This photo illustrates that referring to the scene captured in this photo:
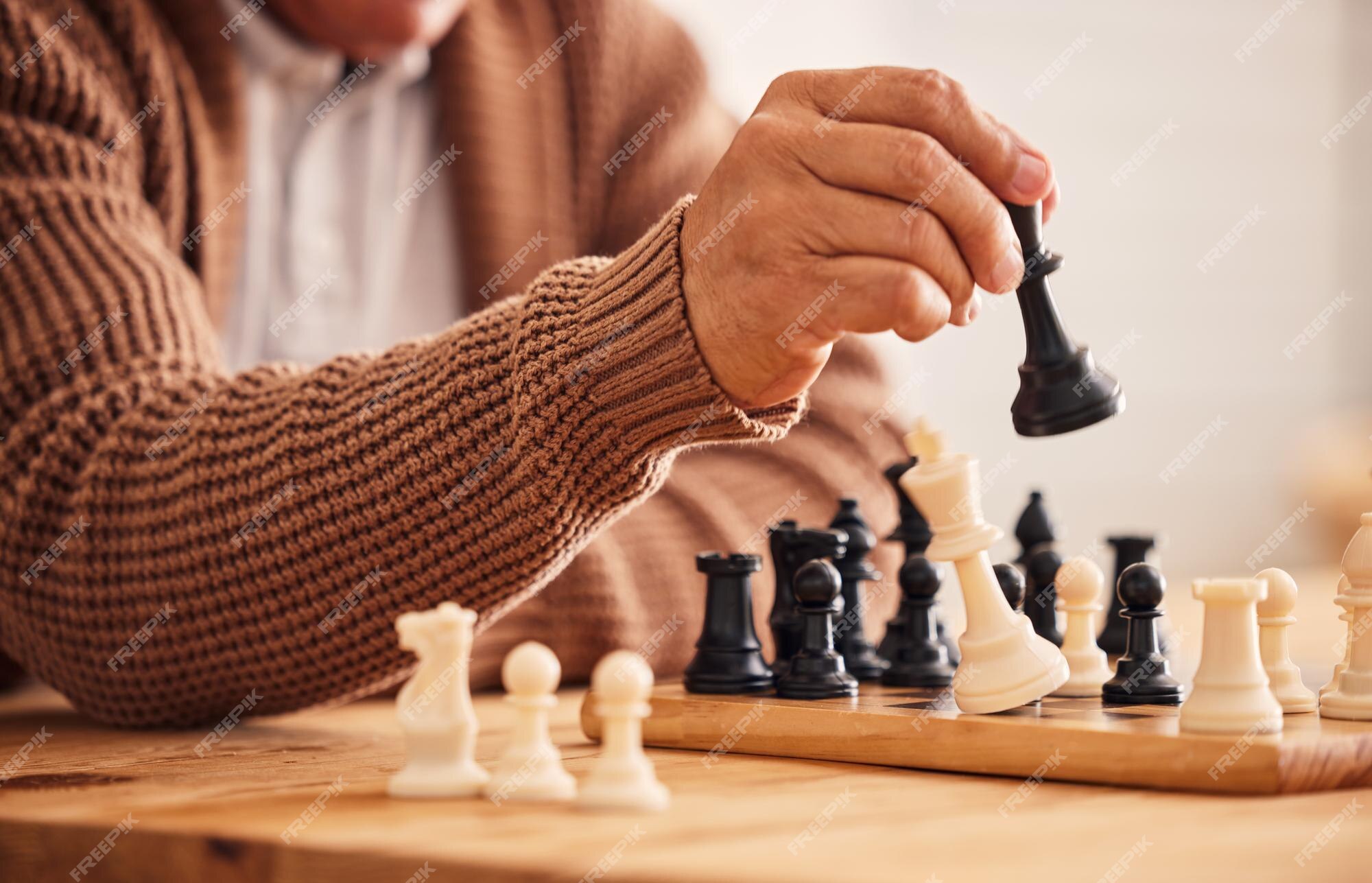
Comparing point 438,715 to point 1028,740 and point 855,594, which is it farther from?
point 855,594

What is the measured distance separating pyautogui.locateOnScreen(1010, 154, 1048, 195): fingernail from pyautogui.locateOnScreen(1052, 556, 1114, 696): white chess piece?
0.32m

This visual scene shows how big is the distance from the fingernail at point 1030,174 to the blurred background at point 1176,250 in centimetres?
201

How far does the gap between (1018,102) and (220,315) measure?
2.52 metres

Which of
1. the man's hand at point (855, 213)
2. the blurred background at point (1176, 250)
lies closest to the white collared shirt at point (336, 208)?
the man's hand at point (855, 213)

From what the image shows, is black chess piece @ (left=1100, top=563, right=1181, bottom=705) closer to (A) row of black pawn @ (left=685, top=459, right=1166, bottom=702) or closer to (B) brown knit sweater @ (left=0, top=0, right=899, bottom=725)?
(A) row of black pawn @ (left=685, top=459, right=1166, bottom=702)

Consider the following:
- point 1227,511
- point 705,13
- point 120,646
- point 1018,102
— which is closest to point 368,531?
point 120,646

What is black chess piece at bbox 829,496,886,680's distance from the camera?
1.07m

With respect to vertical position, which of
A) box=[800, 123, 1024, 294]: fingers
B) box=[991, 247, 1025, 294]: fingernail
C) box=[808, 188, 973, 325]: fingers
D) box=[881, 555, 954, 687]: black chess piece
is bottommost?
box=[881, 555, 954, 687]: black chess piece

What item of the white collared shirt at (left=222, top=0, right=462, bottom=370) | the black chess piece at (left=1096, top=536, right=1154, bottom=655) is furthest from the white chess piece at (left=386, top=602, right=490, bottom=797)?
the white collared shirt at (left=222, top=0, right=462, bottom=370)

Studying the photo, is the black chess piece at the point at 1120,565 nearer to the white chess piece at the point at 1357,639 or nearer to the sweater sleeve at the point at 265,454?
the white chess piece at the point at 1357,639

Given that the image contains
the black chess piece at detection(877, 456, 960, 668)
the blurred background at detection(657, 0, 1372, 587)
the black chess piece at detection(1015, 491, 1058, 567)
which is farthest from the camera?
the blurred background at detection(657, 0, 1372, 587)

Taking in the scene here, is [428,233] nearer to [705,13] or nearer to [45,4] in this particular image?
[45,4]

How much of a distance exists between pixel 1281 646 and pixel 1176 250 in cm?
332

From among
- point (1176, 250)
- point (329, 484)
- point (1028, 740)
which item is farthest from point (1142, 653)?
point (1176, 250)
